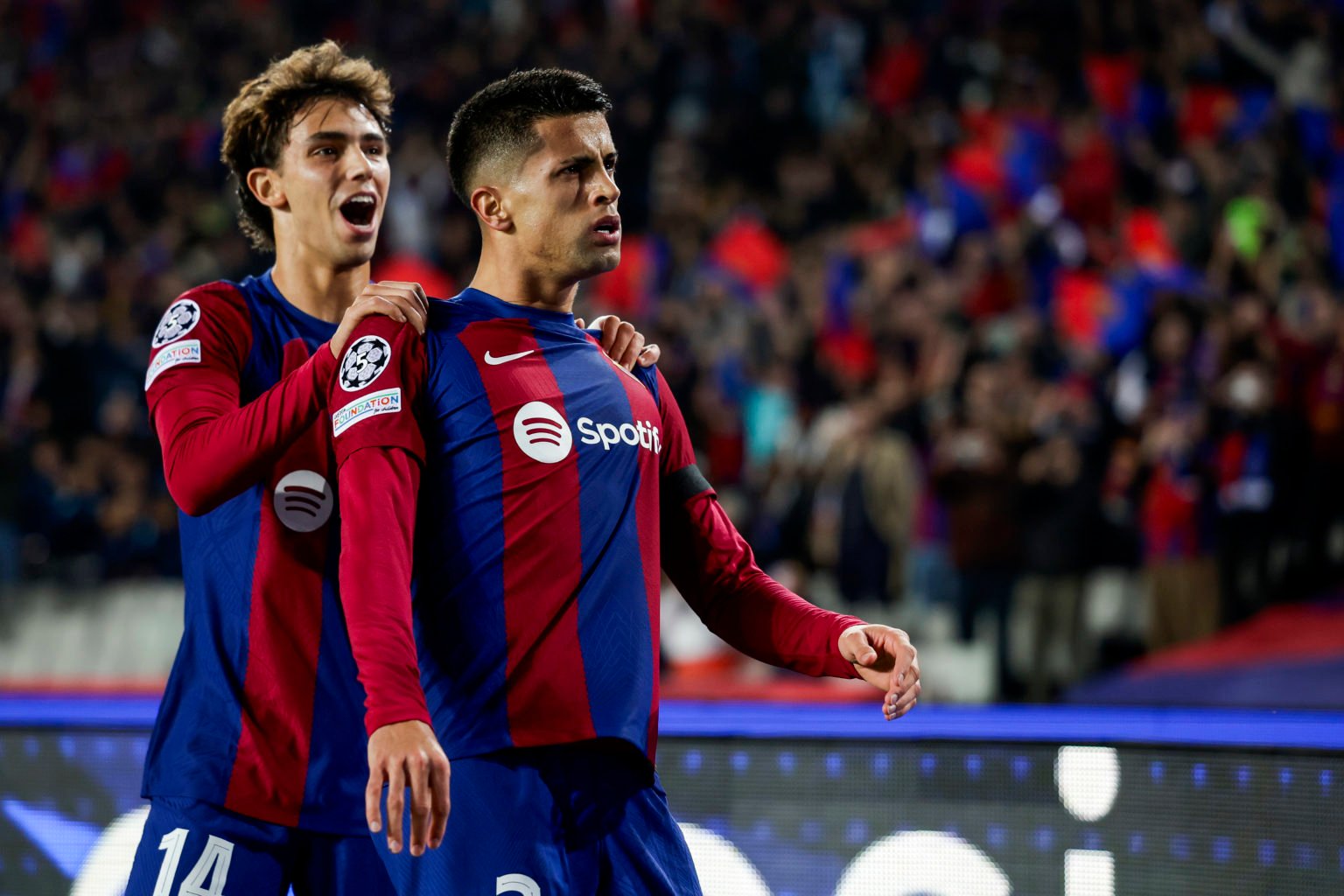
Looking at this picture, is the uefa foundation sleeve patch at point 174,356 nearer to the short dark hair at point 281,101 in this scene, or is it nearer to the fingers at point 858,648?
the short dark hair at point 281,101

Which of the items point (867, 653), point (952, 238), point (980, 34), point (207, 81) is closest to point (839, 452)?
point (952, 238)

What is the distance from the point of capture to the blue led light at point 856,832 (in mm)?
3666

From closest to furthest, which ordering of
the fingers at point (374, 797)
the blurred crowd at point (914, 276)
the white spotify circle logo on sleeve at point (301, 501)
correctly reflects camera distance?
the fingers at point (374, 797) → the white spotify circle logo on sleeve at point (301, 501) → the blurred crowd at point (914, 276)

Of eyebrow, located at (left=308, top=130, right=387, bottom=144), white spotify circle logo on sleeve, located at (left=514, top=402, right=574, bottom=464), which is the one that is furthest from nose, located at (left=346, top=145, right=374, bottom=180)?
white spotify circle logo on sleeve, located at (left=514, top=402, right=574, bottom=464)

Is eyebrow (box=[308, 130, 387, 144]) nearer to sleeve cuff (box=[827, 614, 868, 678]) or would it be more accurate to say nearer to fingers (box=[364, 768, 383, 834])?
sleeve cuff (box=[827, 614, 868, 678])

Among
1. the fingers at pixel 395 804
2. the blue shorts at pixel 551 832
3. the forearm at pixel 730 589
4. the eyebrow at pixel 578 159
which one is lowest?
the blue shorts at pixel 551 832

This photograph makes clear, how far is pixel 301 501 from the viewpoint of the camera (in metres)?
2.81

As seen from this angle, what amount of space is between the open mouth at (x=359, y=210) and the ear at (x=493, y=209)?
585 mm

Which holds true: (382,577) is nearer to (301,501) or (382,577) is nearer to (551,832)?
(551,832)

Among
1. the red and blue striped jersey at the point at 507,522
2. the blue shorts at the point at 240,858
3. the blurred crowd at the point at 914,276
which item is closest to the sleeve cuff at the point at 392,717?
the red and blue striped jersey at the point at 507,522

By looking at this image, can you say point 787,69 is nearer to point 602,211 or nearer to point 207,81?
point 207,81

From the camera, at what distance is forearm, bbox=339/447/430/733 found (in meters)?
2.15

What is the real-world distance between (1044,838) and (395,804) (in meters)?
1.97

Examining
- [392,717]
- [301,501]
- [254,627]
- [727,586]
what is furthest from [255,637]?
[727,586]
